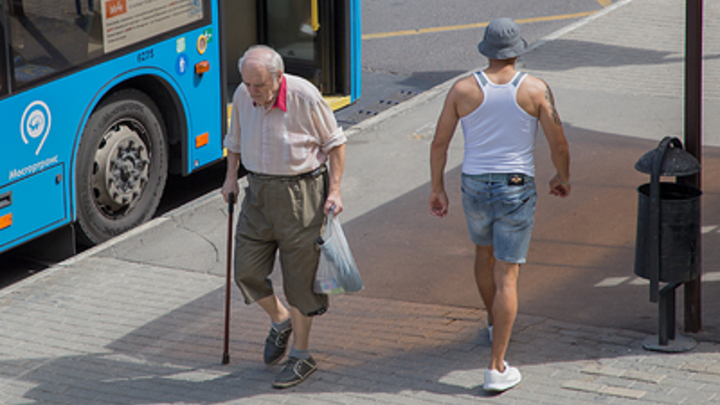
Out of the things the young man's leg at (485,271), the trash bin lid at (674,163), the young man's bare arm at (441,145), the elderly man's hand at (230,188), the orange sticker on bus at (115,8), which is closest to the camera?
the young man's bare arm at (441,145)

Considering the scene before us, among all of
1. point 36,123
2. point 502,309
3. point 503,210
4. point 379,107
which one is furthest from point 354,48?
point 502,309

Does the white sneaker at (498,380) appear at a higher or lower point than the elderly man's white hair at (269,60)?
lower

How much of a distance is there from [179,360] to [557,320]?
2265 mm

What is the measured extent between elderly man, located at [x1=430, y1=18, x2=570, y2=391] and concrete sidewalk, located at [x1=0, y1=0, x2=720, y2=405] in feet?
1.42

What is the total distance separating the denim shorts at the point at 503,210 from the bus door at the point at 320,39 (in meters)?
5.65

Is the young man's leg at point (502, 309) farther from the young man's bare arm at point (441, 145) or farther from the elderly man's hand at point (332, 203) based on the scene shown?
the elderly man's hand at point (332, 203)

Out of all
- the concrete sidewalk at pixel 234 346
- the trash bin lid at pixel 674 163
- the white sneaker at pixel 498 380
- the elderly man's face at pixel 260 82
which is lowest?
the concrete sidewalk at pixel 234 346

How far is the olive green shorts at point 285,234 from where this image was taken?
4.97m

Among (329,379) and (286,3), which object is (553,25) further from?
(329,379)

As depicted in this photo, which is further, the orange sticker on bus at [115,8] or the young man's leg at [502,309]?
the orange sticker on bus at [115,8]

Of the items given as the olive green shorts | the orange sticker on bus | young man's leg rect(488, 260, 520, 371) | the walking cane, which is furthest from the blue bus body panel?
young man's leg rect(488, 260, 520, 371)

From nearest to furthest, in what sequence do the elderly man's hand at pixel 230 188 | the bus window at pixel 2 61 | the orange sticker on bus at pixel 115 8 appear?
the elderly man's hand at pixel 230 188
the bus window at pixel 2 61
the orange sticker on bus at pixel 115 8

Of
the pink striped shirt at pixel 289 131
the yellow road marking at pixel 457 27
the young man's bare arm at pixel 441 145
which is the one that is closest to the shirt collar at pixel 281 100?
the pink striped shirt at pixel 289 131

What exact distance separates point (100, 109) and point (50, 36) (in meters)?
0.83
